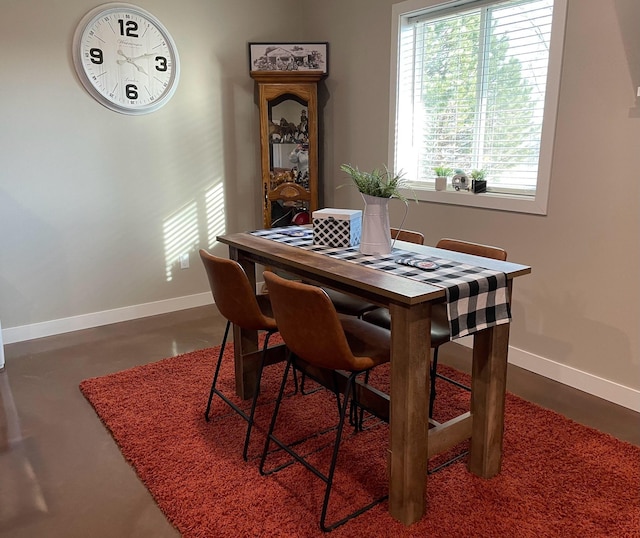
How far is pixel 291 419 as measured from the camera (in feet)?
8.66

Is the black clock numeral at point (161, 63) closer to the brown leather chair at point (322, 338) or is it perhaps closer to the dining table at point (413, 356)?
the dining table at point (413, 356)

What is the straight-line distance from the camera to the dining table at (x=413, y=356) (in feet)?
5.84

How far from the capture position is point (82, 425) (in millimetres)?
2643

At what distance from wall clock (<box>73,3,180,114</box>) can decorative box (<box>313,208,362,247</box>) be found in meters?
2.23

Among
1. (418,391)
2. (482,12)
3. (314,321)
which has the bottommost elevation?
(418,391)

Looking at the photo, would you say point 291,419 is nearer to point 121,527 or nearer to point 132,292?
point 121,527

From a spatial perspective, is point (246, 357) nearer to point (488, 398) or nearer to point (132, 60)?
point (488, 398)

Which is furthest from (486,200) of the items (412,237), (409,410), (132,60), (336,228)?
(132,60)

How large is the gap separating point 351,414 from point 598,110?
6.34 ft

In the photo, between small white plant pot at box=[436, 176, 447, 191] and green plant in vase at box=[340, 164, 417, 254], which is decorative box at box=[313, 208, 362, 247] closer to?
green plant in vase at box=[340, 164, 417, 254]

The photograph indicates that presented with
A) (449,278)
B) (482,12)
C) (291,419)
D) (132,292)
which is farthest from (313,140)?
(449,278)

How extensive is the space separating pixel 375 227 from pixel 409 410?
0.77 m

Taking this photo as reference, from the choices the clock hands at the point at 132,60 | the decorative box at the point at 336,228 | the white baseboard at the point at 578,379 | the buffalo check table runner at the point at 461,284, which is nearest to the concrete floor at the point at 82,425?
the white baseboard at the point at 578,379

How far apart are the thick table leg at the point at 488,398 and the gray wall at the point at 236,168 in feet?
3.51
